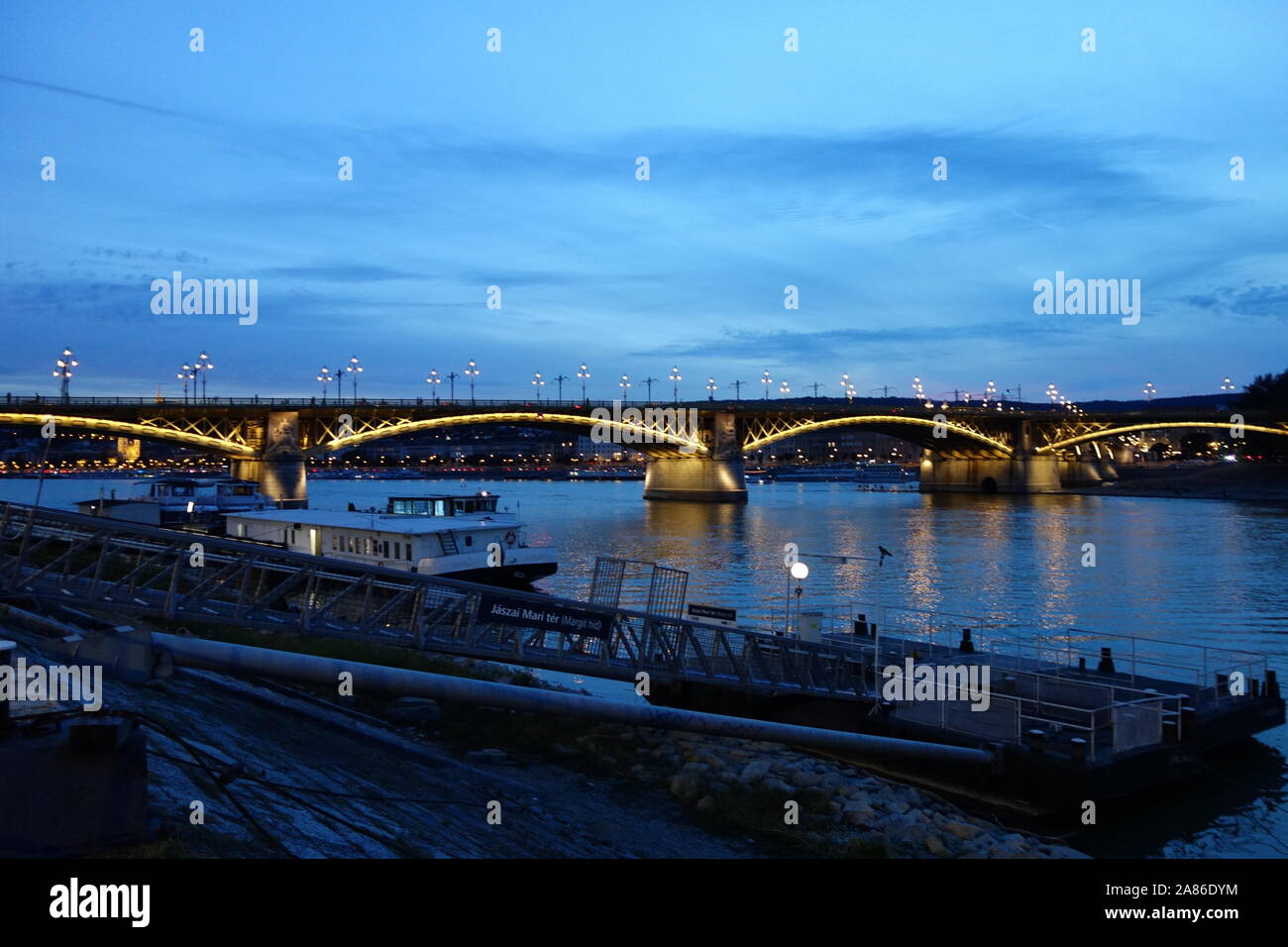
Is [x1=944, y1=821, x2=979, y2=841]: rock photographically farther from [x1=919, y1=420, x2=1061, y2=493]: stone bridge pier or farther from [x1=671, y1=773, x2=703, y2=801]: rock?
[x1=919, y1=420, x2=1061, y2=493]: stone bridge pier

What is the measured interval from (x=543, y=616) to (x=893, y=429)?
118 meters

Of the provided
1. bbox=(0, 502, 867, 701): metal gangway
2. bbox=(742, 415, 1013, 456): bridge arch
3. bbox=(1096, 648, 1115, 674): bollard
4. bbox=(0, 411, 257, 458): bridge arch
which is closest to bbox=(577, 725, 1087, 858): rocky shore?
bbox=(0, 502, 867, 701): metal gangway

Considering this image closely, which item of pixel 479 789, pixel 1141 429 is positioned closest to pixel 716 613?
pixel 479 789

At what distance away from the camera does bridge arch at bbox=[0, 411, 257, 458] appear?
85269mm

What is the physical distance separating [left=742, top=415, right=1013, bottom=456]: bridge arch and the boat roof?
75.0 metres

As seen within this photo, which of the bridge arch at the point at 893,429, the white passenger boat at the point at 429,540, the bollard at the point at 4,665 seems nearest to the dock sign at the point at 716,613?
the white passenger boat at the point at 429,540

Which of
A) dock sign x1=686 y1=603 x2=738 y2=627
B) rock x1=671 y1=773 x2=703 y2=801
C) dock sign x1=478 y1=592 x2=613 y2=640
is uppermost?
dock sign x1=478 y1=592 x2=613 y2=640

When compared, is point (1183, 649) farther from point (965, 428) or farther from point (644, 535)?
point (965, 428)

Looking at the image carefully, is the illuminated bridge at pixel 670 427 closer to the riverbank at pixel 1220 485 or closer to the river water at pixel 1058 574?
the riverbank at pixel 1220 485

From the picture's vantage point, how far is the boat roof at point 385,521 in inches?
1438

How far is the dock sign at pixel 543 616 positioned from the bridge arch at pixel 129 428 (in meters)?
80.7

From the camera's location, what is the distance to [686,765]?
48.5ft

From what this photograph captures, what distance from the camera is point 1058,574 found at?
48.2m
